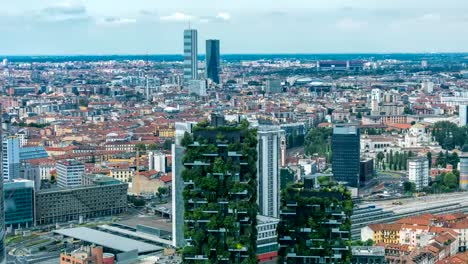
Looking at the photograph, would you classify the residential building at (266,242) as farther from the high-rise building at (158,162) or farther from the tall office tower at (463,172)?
the high-rise building at (158,162)

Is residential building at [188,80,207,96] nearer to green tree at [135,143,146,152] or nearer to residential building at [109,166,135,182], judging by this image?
green tree at [135,143,146,152]

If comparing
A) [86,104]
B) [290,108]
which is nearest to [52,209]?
[290,108]

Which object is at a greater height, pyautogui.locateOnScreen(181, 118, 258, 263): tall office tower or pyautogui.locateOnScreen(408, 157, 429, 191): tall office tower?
pyautogui.locateOnScreen(181, 118, 258, 263): tall office tower

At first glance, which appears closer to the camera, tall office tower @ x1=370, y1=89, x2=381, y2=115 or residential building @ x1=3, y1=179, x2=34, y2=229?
residential building @ x1=3, y1=179, x2=34, y2=229

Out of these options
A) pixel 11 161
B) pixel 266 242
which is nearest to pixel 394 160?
pixel 11 161

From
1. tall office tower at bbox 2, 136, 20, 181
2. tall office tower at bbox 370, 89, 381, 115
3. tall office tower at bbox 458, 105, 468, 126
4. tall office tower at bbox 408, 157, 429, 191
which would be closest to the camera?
tall office tower at bbox 2, 136, 20, 181

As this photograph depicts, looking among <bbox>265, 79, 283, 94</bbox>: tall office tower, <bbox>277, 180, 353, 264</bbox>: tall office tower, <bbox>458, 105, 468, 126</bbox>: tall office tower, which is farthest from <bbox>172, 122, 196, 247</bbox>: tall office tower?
<bbox>265, 79, 283, 94</bbox>: tall office tower
